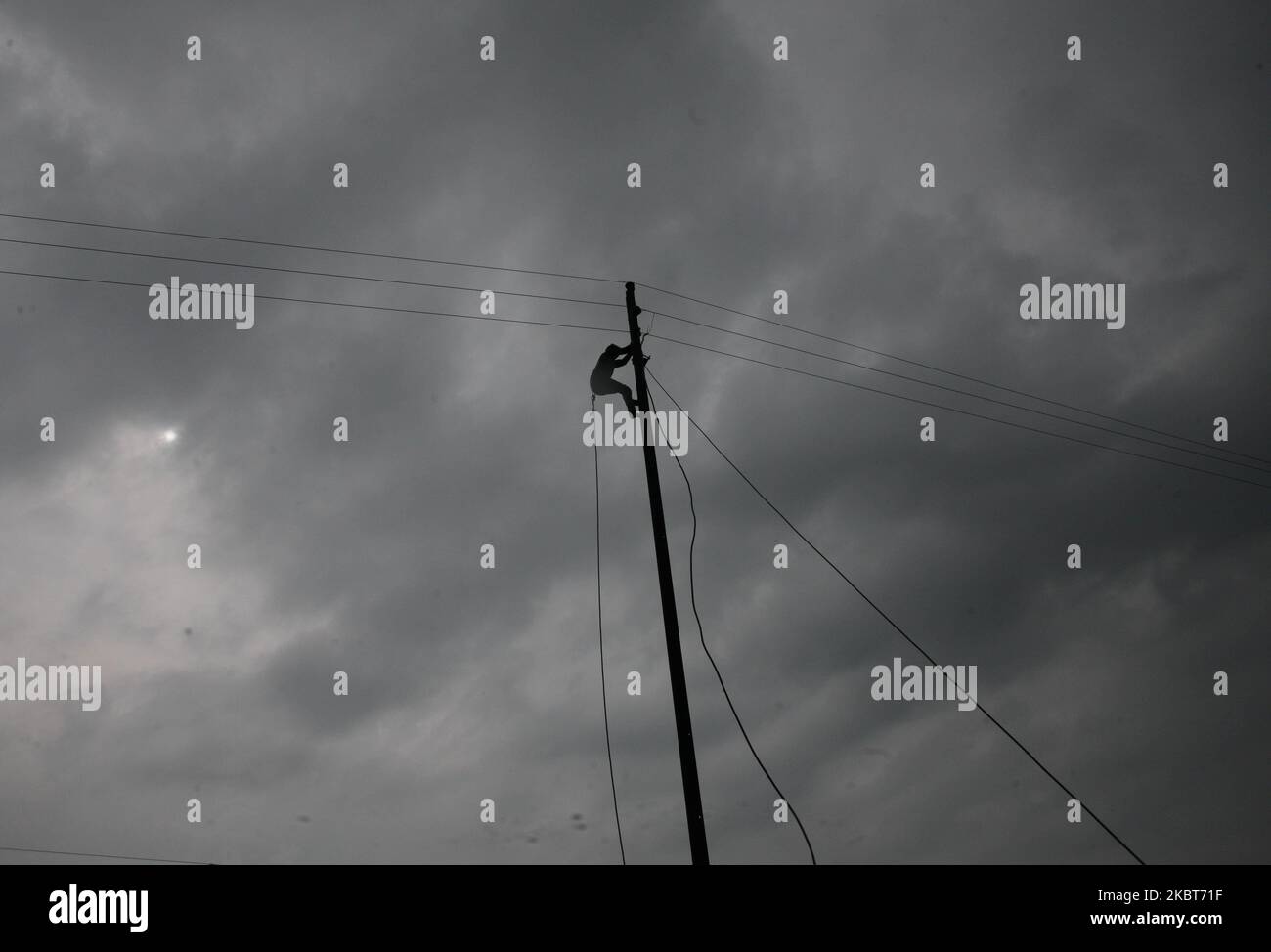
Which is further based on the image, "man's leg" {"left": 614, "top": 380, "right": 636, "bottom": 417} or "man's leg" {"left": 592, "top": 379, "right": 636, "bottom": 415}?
"man's leg" {"left": 592, "top": 379, "right": 636, "bottom": 415}

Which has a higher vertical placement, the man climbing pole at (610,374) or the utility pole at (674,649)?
the man climbing pole at (610,374)

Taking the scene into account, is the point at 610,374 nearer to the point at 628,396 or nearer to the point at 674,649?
the point at 628,396

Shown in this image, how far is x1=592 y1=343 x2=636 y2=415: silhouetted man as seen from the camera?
11.1 metres

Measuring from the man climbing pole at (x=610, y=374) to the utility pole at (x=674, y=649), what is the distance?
206 mm

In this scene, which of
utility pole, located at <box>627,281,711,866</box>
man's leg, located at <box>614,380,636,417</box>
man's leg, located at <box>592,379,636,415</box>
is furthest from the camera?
man's leg, located at <box>592,379,636,415</box>

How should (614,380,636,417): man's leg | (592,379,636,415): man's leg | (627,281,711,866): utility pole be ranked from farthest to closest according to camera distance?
1. (592,379,636,415): man's leg
2. (614,380,636,417): man's leg
3. (627,281,711,866): utility pole

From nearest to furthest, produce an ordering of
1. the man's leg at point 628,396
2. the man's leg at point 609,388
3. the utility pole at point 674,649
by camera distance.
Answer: the utility pole at point 674,649
the man's leg at point 628,396
the man's leg at point 609,388

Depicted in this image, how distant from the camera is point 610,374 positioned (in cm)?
1135

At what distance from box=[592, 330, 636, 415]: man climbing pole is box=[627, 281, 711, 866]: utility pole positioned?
206 millimetres

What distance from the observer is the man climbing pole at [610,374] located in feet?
36.6

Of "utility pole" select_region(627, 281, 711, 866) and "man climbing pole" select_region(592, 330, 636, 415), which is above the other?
"man climbing pole" select_region(592, 330, 636, 415)

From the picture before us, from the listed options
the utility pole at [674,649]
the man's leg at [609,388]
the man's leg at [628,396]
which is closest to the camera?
the utility pole at [674,649]
